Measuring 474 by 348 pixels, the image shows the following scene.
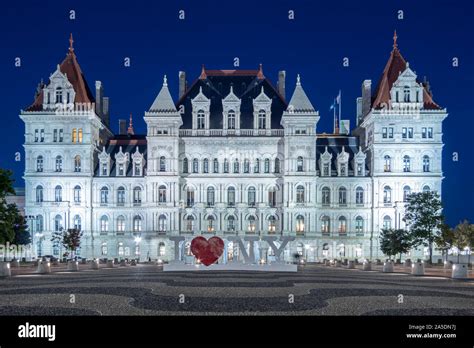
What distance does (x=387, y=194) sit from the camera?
Answer: 79.9 meters

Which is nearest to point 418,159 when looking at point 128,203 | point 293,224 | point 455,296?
point 293,224

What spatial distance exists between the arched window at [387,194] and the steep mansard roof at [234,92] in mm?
17353

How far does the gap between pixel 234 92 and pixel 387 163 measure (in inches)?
955

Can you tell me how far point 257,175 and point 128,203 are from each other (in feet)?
61.9

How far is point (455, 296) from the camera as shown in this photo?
1011 inches

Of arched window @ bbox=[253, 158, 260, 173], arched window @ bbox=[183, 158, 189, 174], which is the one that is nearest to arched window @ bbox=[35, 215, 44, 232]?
arched window @ bbox=[183, 158, 189, 174]

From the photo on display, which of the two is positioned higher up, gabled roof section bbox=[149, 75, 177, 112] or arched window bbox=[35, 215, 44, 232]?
gabled roof section bbox=[149, 75, 177, 112]

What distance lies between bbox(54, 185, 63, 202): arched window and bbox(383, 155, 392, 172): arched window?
148ft

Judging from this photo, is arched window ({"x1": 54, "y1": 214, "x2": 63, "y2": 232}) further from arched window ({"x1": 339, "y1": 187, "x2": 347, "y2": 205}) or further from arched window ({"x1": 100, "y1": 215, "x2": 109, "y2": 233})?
arched window ({"x1": 339, "y1": 187, "x2": 347, "y2": 205})

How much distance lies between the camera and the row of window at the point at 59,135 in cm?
8012

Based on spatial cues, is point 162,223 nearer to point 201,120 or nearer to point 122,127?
point 201,120

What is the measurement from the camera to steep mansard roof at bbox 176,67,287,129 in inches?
3231
